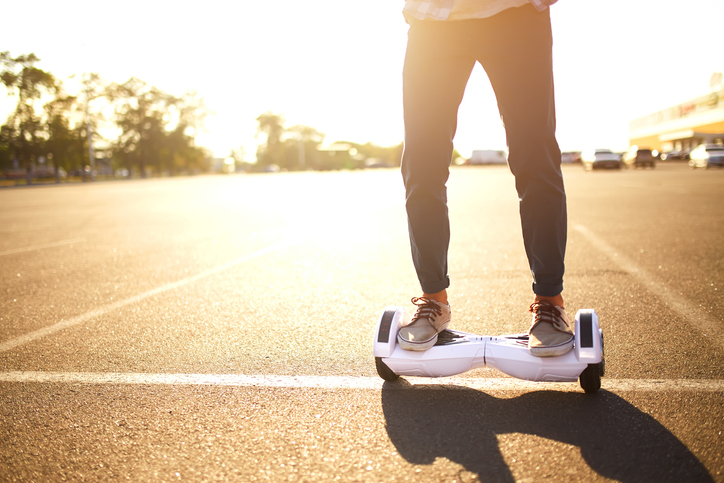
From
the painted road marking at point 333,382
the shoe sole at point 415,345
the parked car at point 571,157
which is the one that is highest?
the parked car at point 571,157

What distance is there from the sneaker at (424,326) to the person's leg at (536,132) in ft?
1.24

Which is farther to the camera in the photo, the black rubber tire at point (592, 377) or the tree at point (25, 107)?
the tree at point (25, 107)

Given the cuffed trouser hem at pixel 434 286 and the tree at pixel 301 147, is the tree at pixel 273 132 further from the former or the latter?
the cuffed trouser hem at pixel 434 286

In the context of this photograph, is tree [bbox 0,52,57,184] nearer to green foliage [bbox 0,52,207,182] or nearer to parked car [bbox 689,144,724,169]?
green foliage [bbox 0,52,207,182]

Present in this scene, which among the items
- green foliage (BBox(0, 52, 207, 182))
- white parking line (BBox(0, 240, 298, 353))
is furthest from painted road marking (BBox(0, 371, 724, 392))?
green foliage (BBox(0, 52, 207, 182))

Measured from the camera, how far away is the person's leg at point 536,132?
2072mm

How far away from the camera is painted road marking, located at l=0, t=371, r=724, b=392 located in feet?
6.59

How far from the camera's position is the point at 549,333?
1970 mm

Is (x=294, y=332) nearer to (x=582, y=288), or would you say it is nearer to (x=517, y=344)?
(x=517, y=344)

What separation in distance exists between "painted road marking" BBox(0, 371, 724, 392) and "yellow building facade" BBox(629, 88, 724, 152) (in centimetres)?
6732

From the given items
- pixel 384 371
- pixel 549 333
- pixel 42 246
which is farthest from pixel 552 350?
pixel 42 246

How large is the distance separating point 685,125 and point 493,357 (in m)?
77.5

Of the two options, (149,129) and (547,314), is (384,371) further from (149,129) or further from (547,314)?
(149,129)

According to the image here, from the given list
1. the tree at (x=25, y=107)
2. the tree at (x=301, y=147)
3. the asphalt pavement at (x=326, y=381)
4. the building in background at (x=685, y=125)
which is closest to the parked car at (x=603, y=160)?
the building in background at (x=685, y=125)
